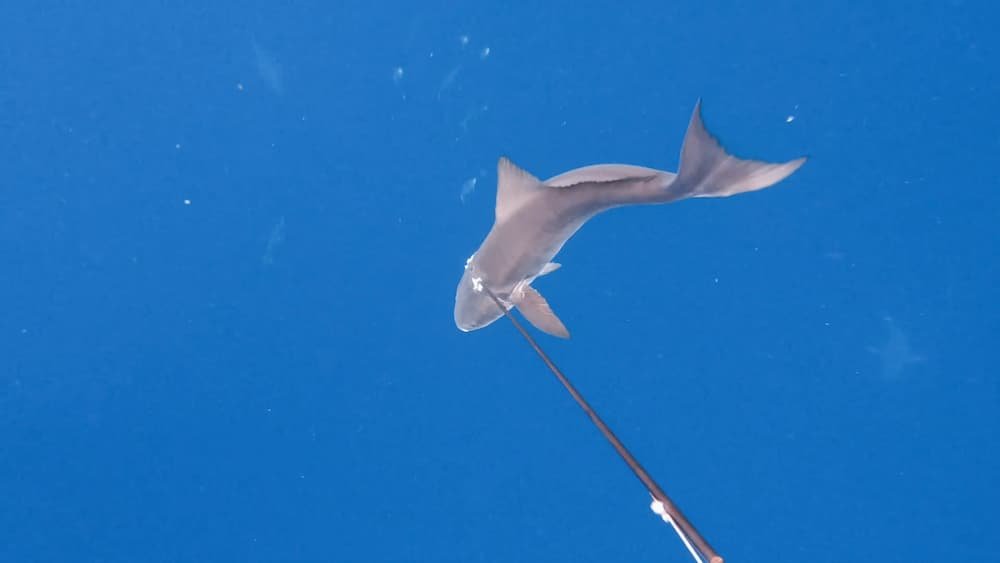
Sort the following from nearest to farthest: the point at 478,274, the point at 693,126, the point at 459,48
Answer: the point at 693,126, the point at 478,274, the point at 459,48

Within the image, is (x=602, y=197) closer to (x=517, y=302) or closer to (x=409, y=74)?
(x=517, y=302)

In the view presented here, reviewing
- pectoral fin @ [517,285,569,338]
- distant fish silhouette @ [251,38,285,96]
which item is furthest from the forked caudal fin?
distant fish silhouette @ [251,38,285,96]

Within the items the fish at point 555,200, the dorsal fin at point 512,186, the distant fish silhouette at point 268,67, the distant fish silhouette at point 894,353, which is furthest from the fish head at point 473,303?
the distant fish silhouette at point 894,353

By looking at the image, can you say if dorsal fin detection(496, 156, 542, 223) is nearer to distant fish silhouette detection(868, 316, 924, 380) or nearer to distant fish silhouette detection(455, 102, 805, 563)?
distant fish silhouette detection(455, 102, 805, 563)

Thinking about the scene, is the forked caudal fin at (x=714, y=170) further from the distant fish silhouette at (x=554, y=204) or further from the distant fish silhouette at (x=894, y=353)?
the distant fish silhouette at (x=894, y=353)

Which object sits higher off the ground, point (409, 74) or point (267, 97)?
point (267, 97)

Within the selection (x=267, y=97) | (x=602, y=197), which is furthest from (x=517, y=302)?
(x=267, y=97)

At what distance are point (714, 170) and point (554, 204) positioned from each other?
522 mm

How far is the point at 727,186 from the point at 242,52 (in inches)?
79.8

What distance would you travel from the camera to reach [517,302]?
104 inches

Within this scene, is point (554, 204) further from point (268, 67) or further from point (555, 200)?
point (268, 67)

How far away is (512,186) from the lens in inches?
86.9

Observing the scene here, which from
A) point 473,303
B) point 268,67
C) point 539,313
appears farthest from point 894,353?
point 268,67

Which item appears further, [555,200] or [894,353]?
[894,353]
